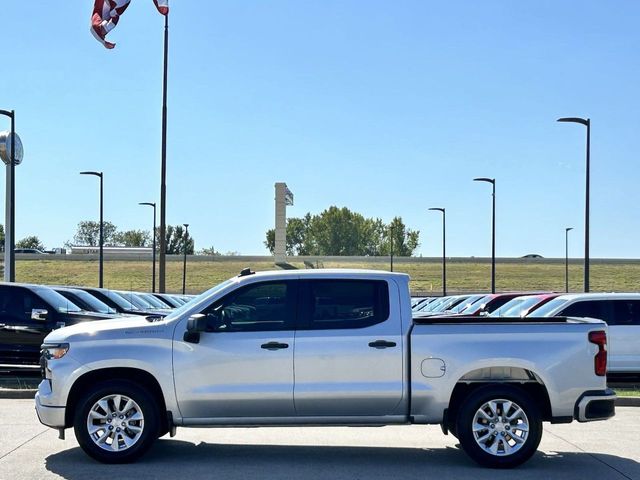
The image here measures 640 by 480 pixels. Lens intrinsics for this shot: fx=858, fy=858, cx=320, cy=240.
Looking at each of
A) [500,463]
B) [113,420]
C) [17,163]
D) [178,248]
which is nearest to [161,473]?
[113,420]

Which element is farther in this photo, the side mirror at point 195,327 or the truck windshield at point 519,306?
the truck windshield at point 519,306

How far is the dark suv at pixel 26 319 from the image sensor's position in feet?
48.6

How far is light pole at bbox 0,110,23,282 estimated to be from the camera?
27.7 m

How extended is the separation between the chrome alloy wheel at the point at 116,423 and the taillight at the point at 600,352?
4.45 metres

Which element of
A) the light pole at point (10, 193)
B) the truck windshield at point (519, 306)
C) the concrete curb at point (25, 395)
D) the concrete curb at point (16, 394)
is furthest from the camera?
the light pole at point (10, 193)

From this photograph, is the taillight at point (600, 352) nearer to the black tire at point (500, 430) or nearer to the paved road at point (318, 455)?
the black tire at point (500, 430)

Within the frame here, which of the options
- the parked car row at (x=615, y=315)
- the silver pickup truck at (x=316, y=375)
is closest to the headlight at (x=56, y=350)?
the silver pickup truck at (x=316, y=375)

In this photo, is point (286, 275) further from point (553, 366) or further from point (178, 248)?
point (178, 248)

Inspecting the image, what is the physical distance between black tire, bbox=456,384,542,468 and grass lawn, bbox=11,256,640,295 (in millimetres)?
57510

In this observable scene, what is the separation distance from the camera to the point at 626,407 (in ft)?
42.3

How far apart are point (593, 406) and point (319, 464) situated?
2741mm

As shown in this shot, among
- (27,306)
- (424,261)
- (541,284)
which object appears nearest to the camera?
(27,306)

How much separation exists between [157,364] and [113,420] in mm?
705

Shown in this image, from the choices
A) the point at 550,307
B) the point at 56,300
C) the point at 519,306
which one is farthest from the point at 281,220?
the point at 550,307
